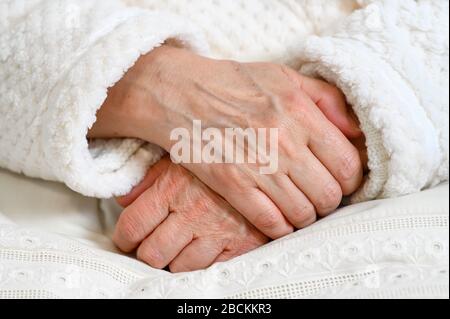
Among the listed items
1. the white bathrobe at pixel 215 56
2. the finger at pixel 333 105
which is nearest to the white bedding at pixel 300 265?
the white bathrobe at pixel 215 56

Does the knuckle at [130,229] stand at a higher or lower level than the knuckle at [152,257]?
higher

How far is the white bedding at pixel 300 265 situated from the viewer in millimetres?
637

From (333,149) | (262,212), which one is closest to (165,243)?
(262,212)

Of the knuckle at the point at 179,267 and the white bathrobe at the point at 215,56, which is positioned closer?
the white bathrobe at the point at 215,56

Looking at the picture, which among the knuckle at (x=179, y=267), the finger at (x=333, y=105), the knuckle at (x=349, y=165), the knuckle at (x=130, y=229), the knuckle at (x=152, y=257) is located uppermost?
the finger at (x=333, y=105)

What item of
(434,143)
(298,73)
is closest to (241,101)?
(298,73)

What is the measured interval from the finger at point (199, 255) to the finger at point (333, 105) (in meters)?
0.21

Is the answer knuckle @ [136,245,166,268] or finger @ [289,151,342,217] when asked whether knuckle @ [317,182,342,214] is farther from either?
knuckle @ [136,245,166,268]

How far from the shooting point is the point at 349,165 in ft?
2.56

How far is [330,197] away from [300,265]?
0.15 metres

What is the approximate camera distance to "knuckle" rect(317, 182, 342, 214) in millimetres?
780

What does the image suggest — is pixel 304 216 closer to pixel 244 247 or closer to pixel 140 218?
pixel 244 247

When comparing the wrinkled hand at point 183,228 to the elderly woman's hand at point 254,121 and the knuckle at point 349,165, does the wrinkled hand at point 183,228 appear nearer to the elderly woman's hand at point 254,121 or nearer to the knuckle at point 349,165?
the elderly woman's hand at point 254,121

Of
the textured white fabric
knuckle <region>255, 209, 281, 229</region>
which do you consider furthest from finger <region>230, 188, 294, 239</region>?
the textured white fabric
